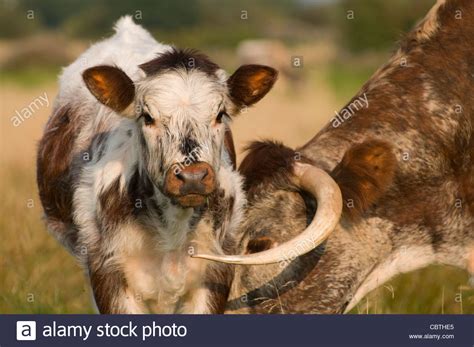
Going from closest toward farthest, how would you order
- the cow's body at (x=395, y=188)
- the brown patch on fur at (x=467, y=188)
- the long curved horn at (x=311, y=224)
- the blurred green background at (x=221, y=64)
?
1. the long curved horn at (x=311, y=224)
2. the cow's body at (x=395, y=188)
3. the brown patch on fur at (x=467, y=188)
4. the blurred green background at (x=221, y=64)

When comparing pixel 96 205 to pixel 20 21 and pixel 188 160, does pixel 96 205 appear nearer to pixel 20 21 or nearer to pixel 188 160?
pixel 188 160

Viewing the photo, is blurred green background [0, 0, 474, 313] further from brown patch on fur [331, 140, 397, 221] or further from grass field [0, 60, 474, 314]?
brown patch on fur [331, 140, 397, 221]

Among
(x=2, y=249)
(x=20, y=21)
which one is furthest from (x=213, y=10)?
(x=2, y=249)

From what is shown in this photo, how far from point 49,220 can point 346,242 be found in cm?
267

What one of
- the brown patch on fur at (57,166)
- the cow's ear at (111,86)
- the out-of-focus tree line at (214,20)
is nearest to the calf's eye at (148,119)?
the cow's ear at (111,86)

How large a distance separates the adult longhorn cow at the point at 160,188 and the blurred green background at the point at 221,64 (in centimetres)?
136

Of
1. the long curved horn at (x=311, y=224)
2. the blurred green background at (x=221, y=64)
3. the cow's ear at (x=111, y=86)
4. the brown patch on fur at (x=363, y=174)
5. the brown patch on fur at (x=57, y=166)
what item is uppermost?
the blurred green background at (x=221, y=64)

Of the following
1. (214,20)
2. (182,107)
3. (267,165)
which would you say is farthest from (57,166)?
(214,20)

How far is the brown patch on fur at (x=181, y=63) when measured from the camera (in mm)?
7707

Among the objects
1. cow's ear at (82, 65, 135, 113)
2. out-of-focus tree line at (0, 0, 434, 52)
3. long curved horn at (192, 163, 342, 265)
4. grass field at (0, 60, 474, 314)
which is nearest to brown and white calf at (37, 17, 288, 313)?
cow's ear at (82, 65, 135, 113)

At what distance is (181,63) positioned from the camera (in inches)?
304

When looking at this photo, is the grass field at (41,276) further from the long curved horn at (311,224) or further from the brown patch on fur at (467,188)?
the long curved horn at (311,224)

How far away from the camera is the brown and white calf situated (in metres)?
7.48

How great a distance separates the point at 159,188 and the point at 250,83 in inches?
41.9
